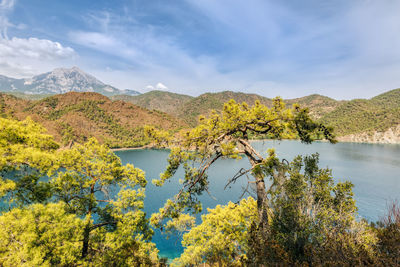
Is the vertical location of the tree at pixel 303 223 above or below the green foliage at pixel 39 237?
above

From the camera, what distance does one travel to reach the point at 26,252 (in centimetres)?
639

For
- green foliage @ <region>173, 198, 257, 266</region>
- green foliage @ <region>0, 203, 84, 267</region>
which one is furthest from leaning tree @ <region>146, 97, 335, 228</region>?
green foliage @ <region>0, 203, 84, 267</region>

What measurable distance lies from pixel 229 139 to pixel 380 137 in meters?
180

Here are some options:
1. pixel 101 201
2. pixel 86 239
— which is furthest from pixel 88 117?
pixel 86 239

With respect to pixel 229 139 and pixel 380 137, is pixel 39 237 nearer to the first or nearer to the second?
pixel 229 139

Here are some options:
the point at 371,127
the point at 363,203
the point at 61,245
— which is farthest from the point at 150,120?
the point at 371,127

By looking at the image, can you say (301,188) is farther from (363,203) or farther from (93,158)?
(363,203)

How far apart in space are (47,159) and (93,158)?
2.22m

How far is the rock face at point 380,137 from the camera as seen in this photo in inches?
5074

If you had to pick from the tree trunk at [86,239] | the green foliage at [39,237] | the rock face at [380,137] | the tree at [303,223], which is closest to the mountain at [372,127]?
the rock face at [380,137]

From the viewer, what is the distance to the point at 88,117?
149 meters

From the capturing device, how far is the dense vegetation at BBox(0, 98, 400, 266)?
187 inches

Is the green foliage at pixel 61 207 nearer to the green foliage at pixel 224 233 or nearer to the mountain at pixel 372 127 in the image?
the green foliage at pixel 224 233

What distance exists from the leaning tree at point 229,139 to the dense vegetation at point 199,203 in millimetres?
33
